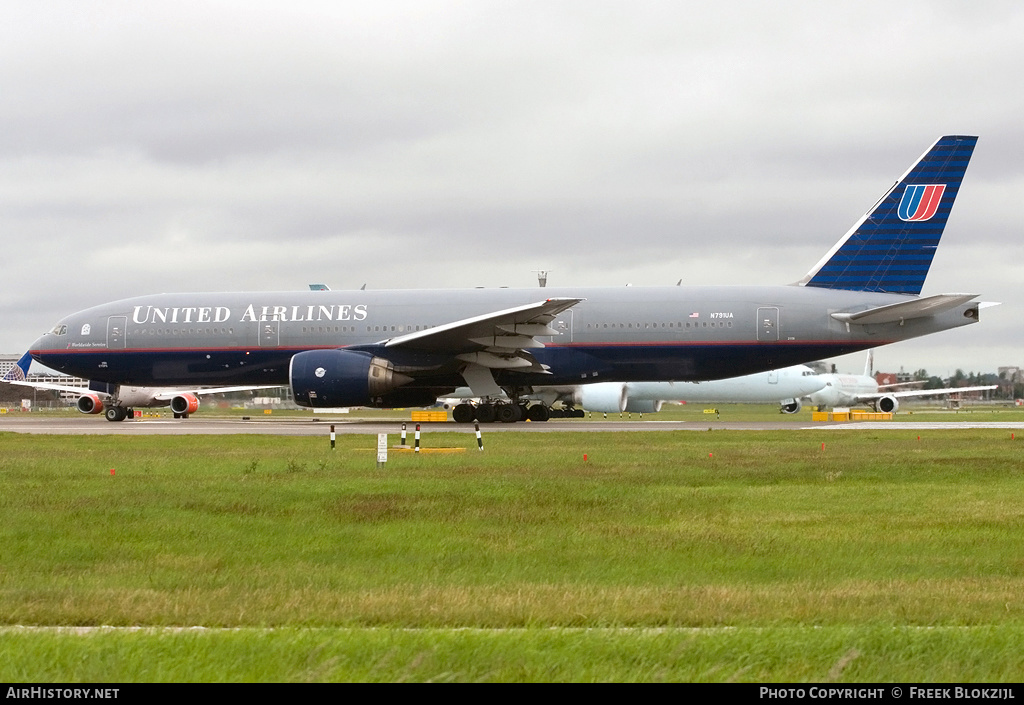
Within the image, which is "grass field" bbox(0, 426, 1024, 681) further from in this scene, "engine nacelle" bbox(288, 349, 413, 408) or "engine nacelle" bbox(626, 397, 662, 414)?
"engine nacelle" bbox(626, 397, 662, 414)

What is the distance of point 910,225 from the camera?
3262 cm

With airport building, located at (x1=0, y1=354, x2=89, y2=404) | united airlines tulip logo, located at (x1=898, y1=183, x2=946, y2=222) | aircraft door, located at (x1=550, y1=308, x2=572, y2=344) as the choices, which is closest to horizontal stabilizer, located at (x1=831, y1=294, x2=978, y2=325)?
united airlines tulip logo, located at (x1=898, y1=183, x2=946, y2=222)

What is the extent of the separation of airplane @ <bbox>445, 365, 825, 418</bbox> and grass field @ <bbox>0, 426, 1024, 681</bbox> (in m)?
28.0

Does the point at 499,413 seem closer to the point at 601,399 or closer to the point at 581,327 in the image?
the point at 581,327

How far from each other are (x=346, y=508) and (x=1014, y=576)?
22.2 feet

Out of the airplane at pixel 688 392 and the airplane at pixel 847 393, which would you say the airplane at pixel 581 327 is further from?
the airplane at pixel 847 393

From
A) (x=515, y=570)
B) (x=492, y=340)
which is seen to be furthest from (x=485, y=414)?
(x=515, y=570)

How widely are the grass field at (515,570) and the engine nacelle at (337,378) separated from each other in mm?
13445

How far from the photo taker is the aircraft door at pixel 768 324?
32.1 meters

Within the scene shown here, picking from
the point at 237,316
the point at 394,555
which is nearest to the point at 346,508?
the point at 394,555

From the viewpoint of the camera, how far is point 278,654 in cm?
561

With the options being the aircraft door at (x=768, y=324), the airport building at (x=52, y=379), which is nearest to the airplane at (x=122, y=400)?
the aircraft door at (x=768, y=324)

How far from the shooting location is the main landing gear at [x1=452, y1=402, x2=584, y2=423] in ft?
113

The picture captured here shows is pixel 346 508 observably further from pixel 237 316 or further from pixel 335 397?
pixel 237 316
